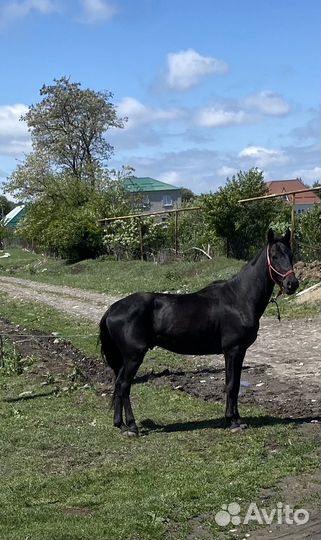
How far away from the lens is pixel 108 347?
902cm

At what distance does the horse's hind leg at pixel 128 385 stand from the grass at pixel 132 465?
0.60 feet

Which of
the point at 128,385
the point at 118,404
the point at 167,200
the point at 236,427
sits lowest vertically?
the point at 236,427

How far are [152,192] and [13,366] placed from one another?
89.4 meters

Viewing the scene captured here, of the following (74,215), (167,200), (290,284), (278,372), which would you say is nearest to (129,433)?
(290,284)

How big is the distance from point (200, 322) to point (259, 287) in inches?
32.3

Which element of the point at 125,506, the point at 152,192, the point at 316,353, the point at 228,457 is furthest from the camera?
the point at 152,192

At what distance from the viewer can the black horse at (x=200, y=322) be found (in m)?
8.62

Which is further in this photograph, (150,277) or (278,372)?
(150,277)

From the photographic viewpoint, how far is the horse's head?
8.36m

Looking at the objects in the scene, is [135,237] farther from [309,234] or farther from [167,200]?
[167,200]

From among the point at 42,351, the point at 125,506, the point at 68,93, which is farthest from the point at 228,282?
the point at 68,93

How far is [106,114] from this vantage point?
60.5 meters

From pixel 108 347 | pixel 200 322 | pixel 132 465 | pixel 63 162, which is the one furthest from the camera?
pixel 63 162

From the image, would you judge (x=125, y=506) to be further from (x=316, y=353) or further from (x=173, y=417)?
(x=316, y=353)
